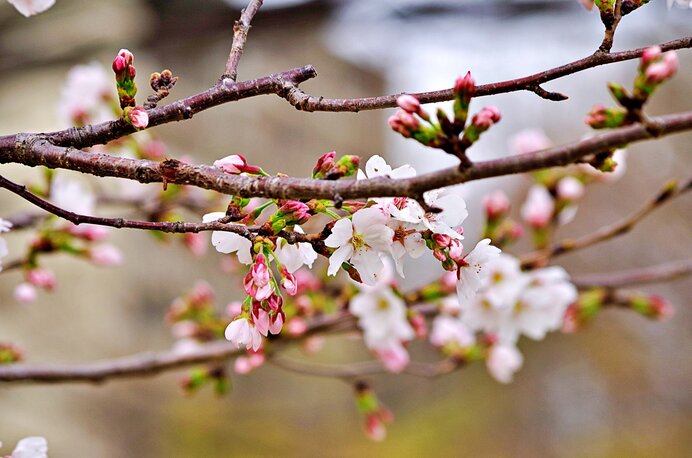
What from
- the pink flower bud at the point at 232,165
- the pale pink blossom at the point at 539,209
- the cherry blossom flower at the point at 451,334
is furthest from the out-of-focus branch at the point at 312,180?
the cherry blossom flower at the point at 451,334

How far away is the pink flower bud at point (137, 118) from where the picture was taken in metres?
0.40

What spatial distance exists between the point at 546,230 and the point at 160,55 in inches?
81.6

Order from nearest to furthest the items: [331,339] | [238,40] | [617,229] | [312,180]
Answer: [312,180], [238,40], [617,229], [331,339]

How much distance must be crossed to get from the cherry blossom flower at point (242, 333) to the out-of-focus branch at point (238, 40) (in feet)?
0.57

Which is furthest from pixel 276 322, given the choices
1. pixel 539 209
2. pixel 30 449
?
pixel 539 209

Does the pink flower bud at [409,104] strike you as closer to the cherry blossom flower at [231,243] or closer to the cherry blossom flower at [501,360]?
the cherry blossom flower at [231,243]

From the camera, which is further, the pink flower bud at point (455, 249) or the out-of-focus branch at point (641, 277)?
the out-of-focus branch at point (641, 277)

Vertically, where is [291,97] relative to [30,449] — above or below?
above

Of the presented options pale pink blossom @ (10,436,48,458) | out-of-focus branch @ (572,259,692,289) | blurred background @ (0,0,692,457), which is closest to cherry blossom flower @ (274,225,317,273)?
pale pink blossom @ (10,436,48,458)

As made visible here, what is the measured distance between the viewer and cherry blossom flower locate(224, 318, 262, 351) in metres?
0.43

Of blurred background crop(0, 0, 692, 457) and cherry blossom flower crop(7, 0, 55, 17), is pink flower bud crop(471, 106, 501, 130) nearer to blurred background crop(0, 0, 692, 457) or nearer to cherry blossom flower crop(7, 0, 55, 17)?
cherry blossom flower crop(7, 0, 55, 17)

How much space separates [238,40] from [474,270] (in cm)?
25

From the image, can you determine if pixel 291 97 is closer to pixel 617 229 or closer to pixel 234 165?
pixel 234 165

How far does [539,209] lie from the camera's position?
97cm
